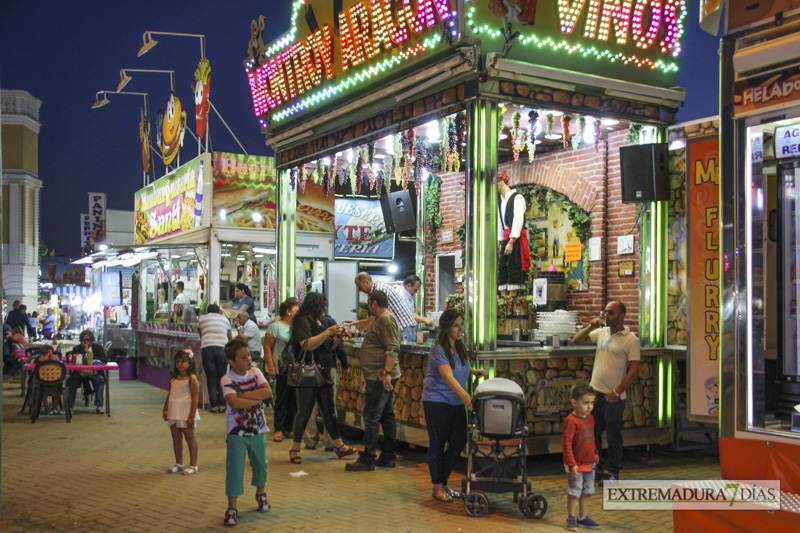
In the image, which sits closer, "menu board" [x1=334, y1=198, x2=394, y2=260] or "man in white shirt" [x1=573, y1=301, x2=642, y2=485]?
"man in white shirt" [x1=573, y1=301, x2=642, y2=485]

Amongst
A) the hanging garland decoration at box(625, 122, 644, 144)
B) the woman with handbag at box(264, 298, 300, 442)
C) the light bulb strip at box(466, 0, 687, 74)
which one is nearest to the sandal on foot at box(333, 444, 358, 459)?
the woman with handbag at box(264, 298, 300, 442)

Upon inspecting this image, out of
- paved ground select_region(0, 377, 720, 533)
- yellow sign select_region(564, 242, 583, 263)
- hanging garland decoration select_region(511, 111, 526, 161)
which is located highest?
hanging garland decoration select_region(511, 111, 526, 161)

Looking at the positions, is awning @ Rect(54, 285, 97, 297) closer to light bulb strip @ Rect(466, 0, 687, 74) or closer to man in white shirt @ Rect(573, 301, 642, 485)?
light bulb strip @ Rect(466, 0, 687, 74)

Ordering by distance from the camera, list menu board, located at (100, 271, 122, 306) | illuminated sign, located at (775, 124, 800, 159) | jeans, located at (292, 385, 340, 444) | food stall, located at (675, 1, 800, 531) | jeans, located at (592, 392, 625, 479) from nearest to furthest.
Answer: food stall, located at (675, 1, 800, 531) < illuminated sign, located at (775, 124, 800, 159) < jeans, located at (592, 392, 625, 479) < jeans, located at (292, 385, 340, 444) < menu board, located at (100, 271, 122, 306)

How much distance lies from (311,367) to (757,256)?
5094 millimetres

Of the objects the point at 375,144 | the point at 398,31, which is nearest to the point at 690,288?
the point at 398,31

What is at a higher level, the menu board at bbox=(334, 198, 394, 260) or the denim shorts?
the menu board at bbox=(334, 198, 394, 260)

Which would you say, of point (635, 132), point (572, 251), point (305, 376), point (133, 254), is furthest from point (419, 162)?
point (133, 254)

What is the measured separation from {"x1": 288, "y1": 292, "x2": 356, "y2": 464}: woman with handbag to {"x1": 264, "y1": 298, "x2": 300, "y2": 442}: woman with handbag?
1.22 m

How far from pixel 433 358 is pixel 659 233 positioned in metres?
3.93

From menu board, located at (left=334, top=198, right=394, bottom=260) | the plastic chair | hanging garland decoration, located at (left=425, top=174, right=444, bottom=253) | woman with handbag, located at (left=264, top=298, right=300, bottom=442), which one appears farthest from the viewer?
menu board, located at (left=334, top=198, right=394, bottom=260)

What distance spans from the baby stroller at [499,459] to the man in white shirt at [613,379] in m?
1.26

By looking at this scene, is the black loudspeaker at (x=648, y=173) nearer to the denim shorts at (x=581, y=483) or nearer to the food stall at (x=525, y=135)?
the food stall at (x=525, y=135)

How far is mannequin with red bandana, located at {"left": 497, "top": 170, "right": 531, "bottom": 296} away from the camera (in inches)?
415
